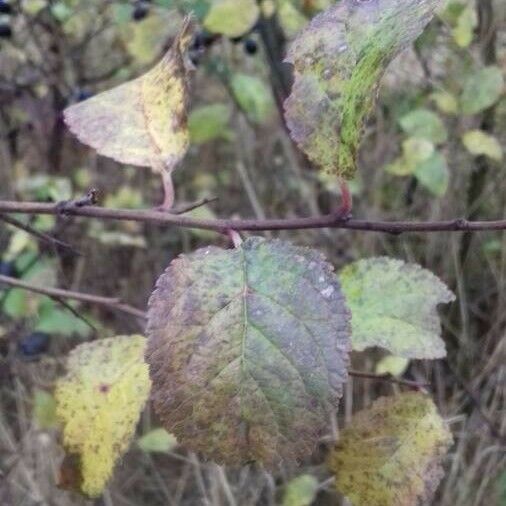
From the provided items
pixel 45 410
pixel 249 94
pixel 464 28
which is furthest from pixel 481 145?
pixel 45 410

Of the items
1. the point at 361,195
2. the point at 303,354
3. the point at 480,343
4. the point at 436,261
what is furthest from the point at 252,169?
the point at 303,354

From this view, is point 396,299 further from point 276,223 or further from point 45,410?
point 45,410

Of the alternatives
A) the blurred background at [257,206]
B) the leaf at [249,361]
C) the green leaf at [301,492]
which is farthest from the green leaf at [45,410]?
the leaf at [249,361]

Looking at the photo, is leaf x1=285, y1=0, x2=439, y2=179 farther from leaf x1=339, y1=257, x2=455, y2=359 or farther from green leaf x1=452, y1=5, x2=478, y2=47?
green leaf x1=452, y1=5, x2=478, y2=47

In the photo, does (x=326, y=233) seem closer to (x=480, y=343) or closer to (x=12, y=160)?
(x=480, y=343)

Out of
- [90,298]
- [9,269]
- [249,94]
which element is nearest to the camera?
[90,298]

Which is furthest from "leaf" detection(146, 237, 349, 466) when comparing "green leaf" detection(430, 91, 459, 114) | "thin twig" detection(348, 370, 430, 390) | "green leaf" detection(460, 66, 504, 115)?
"green leaf" detection(430, 91, 459, 114)

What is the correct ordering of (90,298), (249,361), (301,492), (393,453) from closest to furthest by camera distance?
(249,361) → (393,453) → (90,298) → (301,492)

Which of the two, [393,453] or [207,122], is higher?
[207,122]
